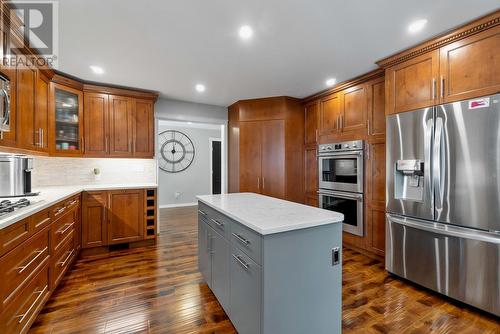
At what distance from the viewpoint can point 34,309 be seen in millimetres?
1714

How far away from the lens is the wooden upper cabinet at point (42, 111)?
8.44ft

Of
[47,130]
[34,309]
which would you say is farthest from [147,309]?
[47,130]

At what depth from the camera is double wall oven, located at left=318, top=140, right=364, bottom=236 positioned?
10.5 feet

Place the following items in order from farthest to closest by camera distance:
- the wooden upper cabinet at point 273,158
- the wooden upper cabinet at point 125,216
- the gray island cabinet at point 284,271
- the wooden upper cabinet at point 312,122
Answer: the wooden upper cabinet at point 273,158 → the wooden upper cabinet at point 312,122 → the wooden upper cabinet at point 125,216 → the gray island cabinet at point 284,271

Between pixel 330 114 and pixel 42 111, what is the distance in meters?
3.91

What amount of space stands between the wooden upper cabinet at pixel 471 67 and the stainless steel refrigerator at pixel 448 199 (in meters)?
0.10

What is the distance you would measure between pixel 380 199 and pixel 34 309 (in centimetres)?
358

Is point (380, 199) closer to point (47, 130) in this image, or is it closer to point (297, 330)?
point (297, 330)

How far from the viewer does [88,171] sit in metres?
3.66

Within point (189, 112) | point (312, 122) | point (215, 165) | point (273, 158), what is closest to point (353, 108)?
point (312, 122)

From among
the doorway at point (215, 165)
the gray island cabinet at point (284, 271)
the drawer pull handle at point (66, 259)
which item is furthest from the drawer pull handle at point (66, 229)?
the doorway at point (215, 165)

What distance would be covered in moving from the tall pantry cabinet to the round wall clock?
2996 mm

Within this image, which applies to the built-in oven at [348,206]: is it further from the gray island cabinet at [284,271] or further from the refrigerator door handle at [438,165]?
the gray island cabinet at [284,271]

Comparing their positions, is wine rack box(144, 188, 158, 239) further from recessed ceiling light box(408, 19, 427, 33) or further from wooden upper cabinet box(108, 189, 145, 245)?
recessed ceiling light box(408, 19, 427, 33)
